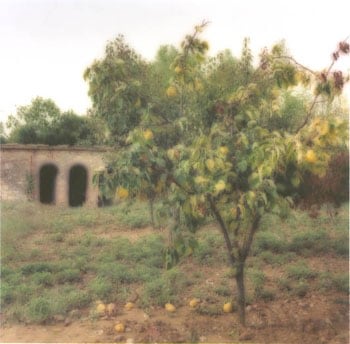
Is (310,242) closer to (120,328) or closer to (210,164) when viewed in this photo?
(120,328)

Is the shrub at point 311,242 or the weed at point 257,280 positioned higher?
the shrub at point 311,242

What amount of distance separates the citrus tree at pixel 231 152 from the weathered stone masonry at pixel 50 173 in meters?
12.7

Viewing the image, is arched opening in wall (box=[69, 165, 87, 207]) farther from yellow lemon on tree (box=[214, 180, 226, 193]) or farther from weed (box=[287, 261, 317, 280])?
yellow lemon on tree (box=[214, 180, 226, 193])

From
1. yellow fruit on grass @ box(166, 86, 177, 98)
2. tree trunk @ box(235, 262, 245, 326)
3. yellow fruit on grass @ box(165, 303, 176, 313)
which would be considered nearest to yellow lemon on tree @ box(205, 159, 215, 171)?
yellow fruit on grass @ box(166, 86, 177, 98)

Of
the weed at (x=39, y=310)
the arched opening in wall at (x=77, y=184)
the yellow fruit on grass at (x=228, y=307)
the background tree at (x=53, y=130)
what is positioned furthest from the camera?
the background tree at (x=53, y=130)

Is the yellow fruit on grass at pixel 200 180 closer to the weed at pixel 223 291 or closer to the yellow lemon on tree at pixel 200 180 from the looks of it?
the yellow lemon on tree at pixel 200 180

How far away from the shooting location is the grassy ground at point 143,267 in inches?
240

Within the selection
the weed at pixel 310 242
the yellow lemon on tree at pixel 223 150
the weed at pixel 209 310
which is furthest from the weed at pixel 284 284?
the yellow lemon on tree at pixel 223 150

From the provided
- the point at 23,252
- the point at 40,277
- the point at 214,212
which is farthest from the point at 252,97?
the point at 23,252

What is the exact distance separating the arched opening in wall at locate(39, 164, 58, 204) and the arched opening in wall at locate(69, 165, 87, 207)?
0.66 m

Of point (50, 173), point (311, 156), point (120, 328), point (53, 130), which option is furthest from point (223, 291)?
point (53, 130)

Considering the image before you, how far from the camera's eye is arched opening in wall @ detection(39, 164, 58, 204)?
1772 cm

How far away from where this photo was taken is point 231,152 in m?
4.48

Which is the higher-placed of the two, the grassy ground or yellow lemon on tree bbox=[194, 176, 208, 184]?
yellow lemon on tree bbox=[194, 176, 208, 184]
